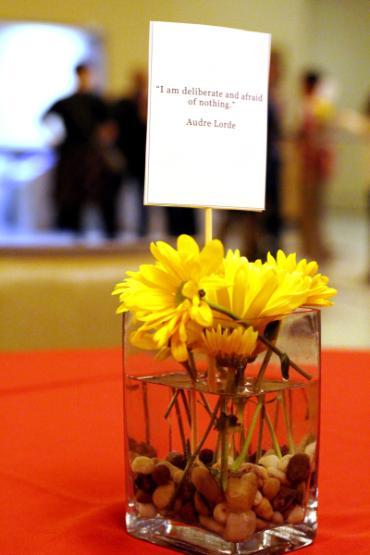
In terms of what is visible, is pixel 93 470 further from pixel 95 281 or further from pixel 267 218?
pixel 267 218

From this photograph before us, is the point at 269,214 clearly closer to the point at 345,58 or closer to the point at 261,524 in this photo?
the point at 261,524

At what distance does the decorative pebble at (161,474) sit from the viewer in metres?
0.63

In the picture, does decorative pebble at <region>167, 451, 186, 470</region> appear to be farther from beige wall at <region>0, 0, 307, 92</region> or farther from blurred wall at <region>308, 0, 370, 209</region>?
blurred wall at <region>308, 0, 370, 209</region>

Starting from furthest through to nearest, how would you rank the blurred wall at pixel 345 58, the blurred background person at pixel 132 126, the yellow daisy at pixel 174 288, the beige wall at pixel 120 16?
the blurred wall at pixel 345 58, the beige wall at pixel 120 16, the blurred background person at pixel 132 126, the yellow daisy at pixel 174 288

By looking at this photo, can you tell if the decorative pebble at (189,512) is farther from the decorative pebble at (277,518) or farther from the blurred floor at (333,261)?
the blurred floor at (333,261)

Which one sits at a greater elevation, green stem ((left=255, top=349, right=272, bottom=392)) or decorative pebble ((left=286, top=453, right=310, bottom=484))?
green stem ((left=255, top=349, right=272, bottom=392))

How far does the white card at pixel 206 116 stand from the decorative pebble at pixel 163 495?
20cm

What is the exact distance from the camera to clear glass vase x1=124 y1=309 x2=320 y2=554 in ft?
2.00

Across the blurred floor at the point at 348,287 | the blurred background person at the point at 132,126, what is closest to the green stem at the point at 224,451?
the blurred floor at the point at 348,287

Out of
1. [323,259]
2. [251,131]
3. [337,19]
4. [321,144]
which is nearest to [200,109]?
[251,131]

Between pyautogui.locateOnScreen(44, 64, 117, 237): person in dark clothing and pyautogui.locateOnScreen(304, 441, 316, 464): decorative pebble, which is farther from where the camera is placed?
pyautogui.locateOnScreen(44, 64, 117, 237): person in dark clothing

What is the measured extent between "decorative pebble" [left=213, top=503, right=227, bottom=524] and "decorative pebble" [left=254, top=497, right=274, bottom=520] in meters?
0.02

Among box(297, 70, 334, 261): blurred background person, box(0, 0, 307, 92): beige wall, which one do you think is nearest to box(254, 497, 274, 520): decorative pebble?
box(297, 70, 334, 261): blurred background person

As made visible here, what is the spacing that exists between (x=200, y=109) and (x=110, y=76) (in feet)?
30.7
